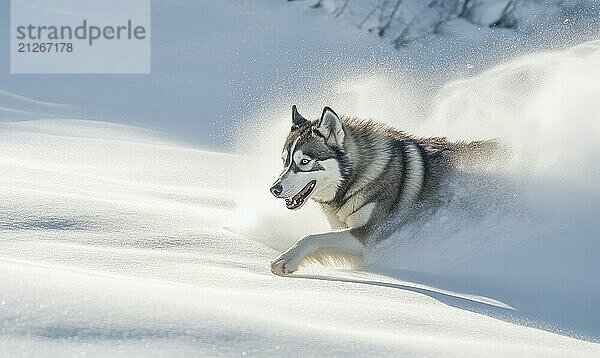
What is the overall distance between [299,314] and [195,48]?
15.6 m

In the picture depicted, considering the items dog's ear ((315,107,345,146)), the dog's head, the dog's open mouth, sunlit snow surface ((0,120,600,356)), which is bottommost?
sunlit snow surface ((0,120,600,356))

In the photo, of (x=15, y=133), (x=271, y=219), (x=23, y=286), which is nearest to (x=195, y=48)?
(x=15, y=133)

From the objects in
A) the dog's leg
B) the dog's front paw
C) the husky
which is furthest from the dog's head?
the dog's front paw

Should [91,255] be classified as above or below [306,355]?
above

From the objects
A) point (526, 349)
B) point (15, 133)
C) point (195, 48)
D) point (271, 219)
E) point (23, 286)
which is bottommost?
point (526, 349)

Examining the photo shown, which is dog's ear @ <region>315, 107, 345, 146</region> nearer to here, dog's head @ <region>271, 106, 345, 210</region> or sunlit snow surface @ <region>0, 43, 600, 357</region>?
dog's head @ <region>271, 106, 345, 210</region>

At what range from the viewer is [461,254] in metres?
4.61

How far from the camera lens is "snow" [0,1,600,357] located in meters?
2.44

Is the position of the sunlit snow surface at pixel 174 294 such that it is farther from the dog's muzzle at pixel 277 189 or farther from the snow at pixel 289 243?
the dog's muzzle at pixel 277 189

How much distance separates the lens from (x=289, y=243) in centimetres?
507

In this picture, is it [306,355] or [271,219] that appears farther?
[271,219]

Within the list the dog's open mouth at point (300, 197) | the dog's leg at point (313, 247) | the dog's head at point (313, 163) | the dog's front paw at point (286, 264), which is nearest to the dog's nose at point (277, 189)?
the dog's head at point (313, 163)

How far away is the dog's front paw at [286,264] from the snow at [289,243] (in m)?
0.05

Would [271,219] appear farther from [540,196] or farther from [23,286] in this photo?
[23,286]
